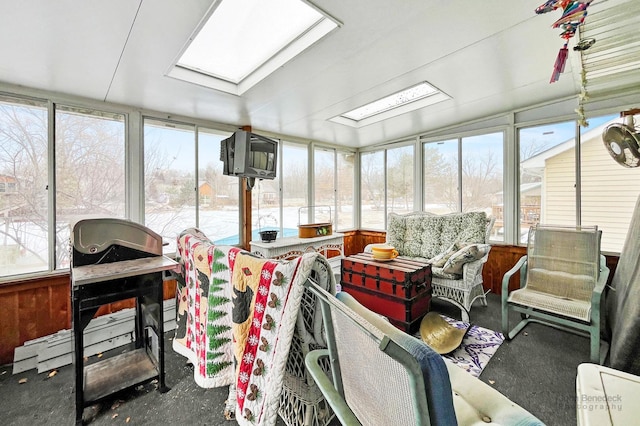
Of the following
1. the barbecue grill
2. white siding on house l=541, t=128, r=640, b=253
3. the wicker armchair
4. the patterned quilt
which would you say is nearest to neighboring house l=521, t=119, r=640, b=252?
white siding on house l=541, t=128, r=640, b=253

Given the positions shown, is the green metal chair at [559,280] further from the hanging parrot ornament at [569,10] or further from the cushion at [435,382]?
the cushion at [435,382]

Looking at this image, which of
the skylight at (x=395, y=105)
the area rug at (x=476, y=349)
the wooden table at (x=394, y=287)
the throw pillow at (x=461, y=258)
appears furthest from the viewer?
the skylight at (x=395, y=105)

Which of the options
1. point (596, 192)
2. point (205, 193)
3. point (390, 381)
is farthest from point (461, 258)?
point (205, 193)

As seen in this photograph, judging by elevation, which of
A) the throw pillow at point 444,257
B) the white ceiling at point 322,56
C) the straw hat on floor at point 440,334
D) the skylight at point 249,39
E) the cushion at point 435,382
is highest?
the skylight at point 249,39

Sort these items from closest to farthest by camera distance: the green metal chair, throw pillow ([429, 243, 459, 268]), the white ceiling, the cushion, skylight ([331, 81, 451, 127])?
the cushion < the white ceiling < the green metal chair < skylight ([331, 81, 451, 127]) < throw pillow ([429, 243, 459, 268])

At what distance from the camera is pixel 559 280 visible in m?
2.56

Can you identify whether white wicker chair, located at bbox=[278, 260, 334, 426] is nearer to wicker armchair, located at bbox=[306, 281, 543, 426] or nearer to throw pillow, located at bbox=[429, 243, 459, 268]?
wicker armchair, located at bbox=[306, 281, 543, 426]

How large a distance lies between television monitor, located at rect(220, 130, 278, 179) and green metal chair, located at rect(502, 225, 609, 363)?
2789 mm

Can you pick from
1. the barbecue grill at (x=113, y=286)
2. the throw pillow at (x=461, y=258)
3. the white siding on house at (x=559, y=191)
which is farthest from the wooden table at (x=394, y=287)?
the white siding on house at (x=559, y=191)

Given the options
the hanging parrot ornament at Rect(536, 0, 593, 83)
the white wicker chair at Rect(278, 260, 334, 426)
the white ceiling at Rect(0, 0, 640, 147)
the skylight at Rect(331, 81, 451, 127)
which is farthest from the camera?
the skylight at Rect(331, 81, 451, 127)

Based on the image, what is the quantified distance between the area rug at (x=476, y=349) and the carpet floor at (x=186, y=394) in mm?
51

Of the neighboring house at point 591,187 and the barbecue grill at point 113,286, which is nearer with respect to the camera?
the barbecue grill at point 113,286

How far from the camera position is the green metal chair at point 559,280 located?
220 centimetres

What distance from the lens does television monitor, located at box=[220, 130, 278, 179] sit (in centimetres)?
299
